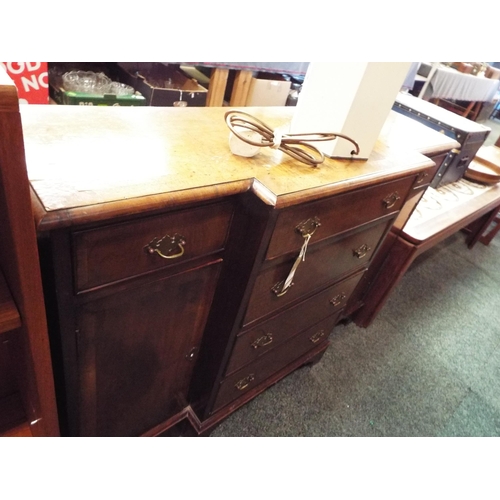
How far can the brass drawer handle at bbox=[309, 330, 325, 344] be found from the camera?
3.96ft

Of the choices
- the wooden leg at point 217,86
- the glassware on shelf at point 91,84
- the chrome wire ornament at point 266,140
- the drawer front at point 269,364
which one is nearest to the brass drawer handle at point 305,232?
the chrome wire ornament at point 266,140

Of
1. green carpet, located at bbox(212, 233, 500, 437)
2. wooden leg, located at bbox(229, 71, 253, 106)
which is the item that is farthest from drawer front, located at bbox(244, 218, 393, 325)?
wooden leg, located at bbox(229, 71, 253, 106)

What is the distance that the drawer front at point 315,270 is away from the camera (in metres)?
0.78

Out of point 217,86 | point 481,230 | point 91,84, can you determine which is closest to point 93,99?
point 91,84

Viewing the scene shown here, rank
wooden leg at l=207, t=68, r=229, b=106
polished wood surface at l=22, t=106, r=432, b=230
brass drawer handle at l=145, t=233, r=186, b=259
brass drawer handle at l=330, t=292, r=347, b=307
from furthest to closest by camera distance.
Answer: wooden leg at l=207, t=68, r=229, b=106
brass drawer handle at l=330, t=292, r=347, b=307
brass drawer handle at l=145, t=233, r=186, b=259
polished wood surface at l=22, t=106, r=432, b=230

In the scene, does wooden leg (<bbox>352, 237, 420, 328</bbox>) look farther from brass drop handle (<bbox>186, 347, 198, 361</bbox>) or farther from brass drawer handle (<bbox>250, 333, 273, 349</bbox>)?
brass drop handle (<bbox>186, 347, 198, 361</bbox>)

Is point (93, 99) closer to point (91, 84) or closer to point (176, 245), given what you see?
point (91, 84)

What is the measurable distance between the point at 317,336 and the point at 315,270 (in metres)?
0.42

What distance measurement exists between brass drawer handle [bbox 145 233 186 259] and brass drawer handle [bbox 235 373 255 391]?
1.77ft

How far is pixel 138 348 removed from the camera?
2.39 feet

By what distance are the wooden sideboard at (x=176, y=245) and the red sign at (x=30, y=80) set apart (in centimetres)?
58

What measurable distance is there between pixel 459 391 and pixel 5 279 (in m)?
1.69

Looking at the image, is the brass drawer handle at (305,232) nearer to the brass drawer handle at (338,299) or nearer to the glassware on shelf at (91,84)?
the brass drawer handle at (338,299)
